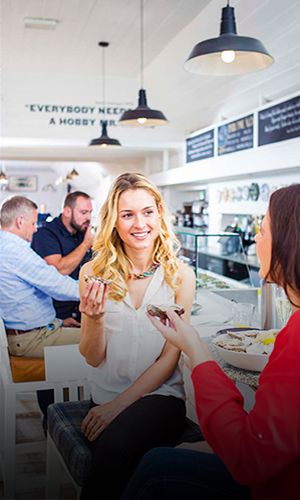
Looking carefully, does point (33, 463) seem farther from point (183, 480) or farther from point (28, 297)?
point (183, 480)

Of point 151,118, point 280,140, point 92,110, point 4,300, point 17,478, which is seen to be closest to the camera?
point 17,478

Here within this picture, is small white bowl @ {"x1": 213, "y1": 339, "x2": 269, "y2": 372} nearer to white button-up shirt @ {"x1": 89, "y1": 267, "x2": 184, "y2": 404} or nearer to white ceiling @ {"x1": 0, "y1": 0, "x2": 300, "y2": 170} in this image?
white button-up shirt @ {"x1": 89, "y1": 267, "x2": 184, "y2": 404}

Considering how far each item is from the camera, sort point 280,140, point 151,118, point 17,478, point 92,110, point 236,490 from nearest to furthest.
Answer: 1. point 236,490
2. point 17,478
3. point 151,118
4. point 280,140
5. point 92,110

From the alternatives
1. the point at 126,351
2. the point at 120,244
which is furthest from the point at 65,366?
the point at 120,244

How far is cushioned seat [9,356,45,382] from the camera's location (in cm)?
299

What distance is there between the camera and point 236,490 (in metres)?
1.39

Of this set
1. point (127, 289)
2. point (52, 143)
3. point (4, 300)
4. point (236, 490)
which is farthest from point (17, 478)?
point (52, 143)

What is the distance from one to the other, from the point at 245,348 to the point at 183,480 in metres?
0.53

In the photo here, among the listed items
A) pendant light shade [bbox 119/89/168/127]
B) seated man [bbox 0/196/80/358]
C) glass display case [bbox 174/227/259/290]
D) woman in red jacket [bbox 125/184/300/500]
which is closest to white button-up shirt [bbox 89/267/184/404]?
woman in red jacket [bbox 125/184/300/500]

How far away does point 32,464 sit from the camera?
2953 mm

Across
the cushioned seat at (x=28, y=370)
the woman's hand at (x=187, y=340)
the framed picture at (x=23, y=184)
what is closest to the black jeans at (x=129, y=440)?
the woman's hand at (x=187, y=340)

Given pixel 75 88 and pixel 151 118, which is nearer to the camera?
pixel 151 118

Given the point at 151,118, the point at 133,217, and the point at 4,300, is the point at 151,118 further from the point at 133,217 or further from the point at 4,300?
the point at 133,217

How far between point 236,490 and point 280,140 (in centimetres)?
409
